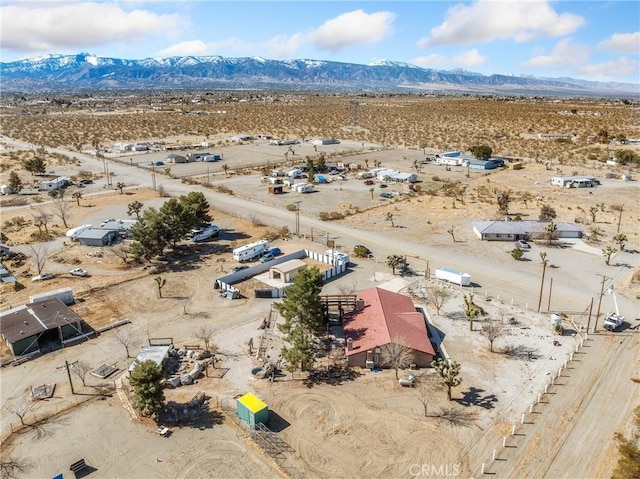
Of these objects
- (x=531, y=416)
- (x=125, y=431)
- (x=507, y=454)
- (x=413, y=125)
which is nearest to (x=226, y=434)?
(x=125, y=431)

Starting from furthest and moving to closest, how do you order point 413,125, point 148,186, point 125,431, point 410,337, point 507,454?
point 413,125 < point 148,186 < point 410,337 < point 125,431 < point 507,454

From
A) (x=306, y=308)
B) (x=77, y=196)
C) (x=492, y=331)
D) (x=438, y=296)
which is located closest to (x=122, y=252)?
(x=77, y=196)

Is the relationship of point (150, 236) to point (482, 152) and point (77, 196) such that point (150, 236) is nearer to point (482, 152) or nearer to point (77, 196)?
point (77, 196)

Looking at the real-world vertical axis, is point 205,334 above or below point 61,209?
below

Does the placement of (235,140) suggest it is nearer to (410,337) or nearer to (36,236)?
(36,236)

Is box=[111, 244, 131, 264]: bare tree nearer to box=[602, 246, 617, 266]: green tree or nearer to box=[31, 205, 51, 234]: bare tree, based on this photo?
box=[31, 205, 51, 234]: bare tree

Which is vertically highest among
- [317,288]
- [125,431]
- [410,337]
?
[317,288]
